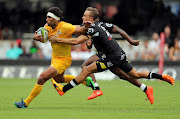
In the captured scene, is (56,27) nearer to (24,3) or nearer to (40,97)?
(40,97)

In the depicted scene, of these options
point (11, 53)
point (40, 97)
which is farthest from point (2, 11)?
point (40, 97)

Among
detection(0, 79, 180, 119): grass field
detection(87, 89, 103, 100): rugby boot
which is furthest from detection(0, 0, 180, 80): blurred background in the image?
detection(87, 89, 103, 100): rugby boot

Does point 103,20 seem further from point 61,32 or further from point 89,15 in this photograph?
point 61,32

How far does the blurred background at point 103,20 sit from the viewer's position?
20469 mm

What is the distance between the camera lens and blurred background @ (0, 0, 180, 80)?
2047 cm

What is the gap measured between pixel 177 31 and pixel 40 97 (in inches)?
432

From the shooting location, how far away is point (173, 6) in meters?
22.4

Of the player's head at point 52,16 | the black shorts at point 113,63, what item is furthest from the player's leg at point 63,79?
the player's head at point 52,16

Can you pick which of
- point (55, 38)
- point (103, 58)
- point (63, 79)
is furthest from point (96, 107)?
point (55, 38)

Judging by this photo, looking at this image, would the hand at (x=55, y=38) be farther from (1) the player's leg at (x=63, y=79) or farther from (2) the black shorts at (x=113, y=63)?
(1) the player's leg at (x=63, y=79)

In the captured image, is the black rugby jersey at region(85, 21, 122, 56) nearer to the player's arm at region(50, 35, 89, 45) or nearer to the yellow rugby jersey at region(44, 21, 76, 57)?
the player's arm at region(50, 35, 89, 45)

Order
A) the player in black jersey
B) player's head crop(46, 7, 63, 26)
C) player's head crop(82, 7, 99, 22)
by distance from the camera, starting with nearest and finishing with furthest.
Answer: player's head crop(46, 7, 63, 26) → the player in black jersey → player's head crop(82, 7, 99, 22)

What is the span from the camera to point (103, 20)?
899 inches

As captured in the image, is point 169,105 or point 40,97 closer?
point 169,105
